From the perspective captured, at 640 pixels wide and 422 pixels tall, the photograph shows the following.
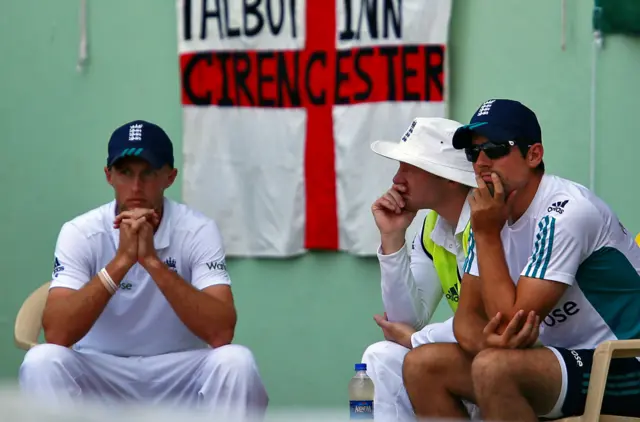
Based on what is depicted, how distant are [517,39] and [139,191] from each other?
165 centimetres

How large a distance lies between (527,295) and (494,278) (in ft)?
0.35

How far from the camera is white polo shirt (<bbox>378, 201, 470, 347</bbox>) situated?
3504 mm

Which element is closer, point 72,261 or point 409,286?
point 409,286

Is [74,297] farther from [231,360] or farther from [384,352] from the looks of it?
[384,352]

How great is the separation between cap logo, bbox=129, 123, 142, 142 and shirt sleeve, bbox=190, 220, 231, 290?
38 cm

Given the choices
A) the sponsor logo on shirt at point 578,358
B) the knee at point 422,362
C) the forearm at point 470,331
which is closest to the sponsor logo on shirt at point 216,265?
the knee at point 422,362

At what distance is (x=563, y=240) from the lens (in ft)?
9.82

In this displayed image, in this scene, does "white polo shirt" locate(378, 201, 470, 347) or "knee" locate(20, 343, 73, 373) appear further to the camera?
"knee" locate(20, 343, 73, 373)

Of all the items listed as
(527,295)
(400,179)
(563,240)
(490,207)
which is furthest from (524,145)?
(400,179)

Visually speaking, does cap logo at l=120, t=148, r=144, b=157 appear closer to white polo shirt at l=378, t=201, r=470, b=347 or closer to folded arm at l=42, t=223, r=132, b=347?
folded arm at l=42, t=223, r=132, b=347

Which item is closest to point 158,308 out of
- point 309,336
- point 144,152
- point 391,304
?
point 144,152

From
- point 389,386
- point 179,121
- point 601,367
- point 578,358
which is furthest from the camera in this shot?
point 179,121

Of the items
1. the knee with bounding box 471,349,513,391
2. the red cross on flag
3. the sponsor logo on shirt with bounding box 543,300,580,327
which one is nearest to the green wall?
the red cross on flag

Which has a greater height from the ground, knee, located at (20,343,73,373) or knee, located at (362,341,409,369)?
knee, located at (362,341,409,369)
